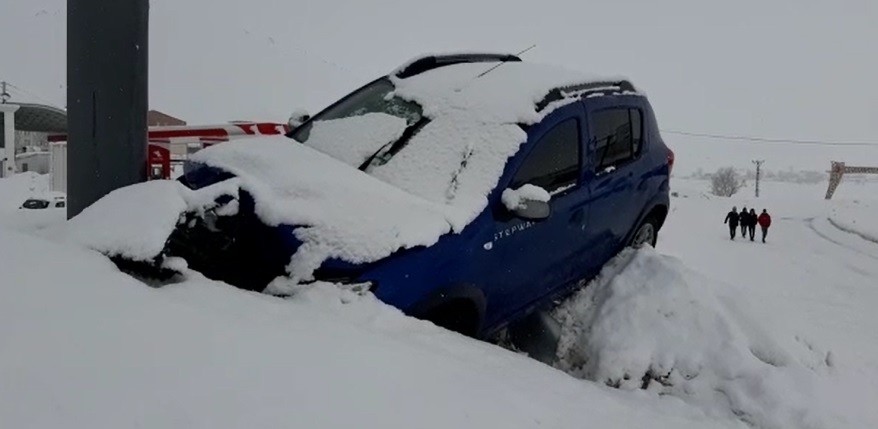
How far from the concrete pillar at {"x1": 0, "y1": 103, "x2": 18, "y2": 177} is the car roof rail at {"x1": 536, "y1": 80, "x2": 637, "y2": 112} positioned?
36.4m

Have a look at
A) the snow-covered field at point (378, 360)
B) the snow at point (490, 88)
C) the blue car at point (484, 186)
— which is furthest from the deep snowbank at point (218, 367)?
the snow at point (490, 88)

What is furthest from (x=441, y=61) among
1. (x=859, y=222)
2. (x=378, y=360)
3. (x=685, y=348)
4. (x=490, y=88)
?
(x=859, y=222)

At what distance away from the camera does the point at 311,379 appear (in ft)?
5.62

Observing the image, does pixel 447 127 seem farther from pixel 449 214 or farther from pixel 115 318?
pixel 115 318

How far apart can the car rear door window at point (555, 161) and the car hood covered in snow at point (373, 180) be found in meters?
0.15

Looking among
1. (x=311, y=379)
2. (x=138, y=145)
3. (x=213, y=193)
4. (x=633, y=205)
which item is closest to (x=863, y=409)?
(x=633, y=205)

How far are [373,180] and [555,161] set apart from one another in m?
1.20

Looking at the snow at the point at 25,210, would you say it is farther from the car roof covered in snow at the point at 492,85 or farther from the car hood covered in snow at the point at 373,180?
the car roof covered in snow at the point at 492,85

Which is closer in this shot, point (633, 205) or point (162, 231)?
point (162, 231)

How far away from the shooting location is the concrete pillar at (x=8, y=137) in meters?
32.3

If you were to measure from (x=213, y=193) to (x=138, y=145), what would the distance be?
1.05m

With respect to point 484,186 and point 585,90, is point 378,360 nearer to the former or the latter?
point 484,186

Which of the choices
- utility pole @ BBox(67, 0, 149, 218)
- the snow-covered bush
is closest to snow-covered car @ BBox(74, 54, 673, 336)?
Result: utility pole @ BBox(67, 0, 149, 218)

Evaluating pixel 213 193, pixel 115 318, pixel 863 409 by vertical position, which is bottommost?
pixel 863 409
